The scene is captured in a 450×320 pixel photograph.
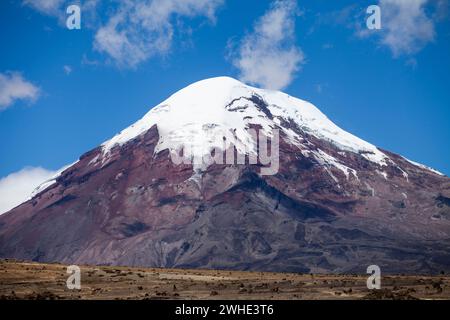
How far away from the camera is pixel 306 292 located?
79188 mm

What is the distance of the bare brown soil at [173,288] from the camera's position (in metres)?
73.5

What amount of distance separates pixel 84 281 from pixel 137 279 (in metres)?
8.44

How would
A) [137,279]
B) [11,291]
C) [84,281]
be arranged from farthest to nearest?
[137,279] < [84,281] < [11,291]

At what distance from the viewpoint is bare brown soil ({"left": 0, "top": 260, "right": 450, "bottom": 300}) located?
73.5 metres

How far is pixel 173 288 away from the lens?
83.6m
